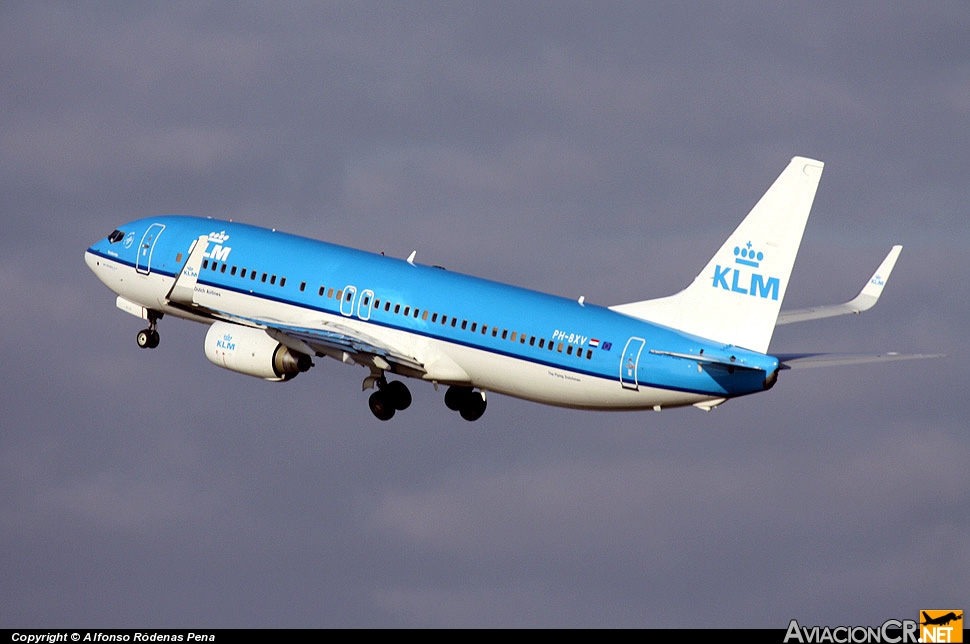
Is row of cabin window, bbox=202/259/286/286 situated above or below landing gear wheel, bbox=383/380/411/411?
above

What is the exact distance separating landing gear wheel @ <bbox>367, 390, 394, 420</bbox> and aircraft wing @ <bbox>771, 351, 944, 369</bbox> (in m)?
17.1

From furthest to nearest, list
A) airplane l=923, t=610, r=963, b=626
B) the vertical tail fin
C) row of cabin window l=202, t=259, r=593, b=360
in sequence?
row of cabin window l=202, t=259, r=593, b=360 → the vertical tail fin → airplane l=923, t=610, r=963, b=626

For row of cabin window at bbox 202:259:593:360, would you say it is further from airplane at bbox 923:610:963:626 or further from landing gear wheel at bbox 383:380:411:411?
airplane at bbox 923:610:963:626

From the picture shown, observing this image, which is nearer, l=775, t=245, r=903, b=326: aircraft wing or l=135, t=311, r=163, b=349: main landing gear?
l=775, t=245, r=903, b=326: aircraft wing

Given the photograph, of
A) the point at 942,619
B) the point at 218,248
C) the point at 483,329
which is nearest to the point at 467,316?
the point at 483,329

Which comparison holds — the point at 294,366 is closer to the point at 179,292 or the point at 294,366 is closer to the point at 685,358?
the point at 179,292

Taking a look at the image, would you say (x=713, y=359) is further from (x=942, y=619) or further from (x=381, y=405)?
(x=381, y=405)

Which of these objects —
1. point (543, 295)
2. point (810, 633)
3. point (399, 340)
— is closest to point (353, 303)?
point (399, 340)

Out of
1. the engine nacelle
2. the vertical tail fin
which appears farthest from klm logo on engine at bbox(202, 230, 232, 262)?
the vertical tail fin

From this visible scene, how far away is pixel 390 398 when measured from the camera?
8588cm

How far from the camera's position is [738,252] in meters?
76.0

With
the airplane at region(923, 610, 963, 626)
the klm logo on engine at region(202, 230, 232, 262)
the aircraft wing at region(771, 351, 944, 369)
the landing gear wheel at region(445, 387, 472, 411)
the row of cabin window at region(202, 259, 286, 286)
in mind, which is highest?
the klm logo on engine at region(202, 230, 232, 262)

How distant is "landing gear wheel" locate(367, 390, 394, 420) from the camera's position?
85875 mm

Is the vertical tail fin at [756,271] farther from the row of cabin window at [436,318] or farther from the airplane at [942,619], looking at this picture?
the airplane at [942,619]
